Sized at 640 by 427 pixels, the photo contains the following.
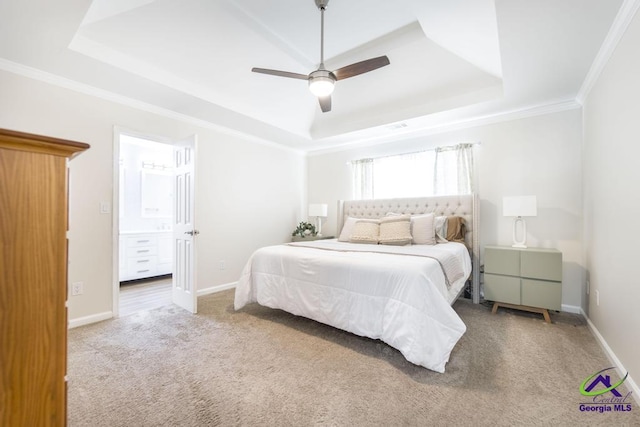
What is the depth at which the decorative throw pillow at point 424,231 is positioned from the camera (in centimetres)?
350

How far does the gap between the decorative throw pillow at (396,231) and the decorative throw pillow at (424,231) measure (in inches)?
3.3

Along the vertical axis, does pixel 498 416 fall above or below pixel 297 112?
below

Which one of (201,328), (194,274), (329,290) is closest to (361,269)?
(329,290)

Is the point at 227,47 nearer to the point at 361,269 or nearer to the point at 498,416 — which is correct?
the point at 361,269

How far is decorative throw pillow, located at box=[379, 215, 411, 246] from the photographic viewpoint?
3.54m

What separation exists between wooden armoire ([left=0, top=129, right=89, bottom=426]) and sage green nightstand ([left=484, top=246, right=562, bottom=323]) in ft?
12.0

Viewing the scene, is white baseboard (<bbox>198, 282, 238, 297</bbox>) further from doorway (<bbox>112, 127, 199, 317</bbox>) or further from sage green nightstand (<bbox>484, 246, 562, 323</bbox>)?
sage green nightstand (<bbox>484, 246, 562, 323</bbox>)

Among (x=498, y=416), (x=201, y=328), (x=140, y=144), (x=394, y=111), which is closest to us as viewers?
(x=498, y=416)

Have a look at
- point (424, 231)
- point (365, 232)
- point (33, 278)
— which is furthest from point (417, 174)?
point (33, 278)

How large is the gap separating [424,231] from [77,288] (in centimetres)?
389

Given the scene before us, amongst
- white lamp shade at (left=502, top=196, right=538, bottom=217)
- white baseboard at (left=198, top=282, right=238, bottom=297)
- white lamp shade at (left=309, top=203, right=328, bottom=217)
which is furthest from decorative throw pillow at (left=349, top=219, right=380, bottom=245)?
white baseboard at (left=198, top=282, right=238, bottom=297)

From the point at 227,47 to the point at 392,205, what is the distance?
3.08 metres

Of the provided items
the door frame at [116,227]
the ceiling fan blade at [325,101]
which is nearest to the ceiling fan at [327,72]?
the ceiling fan blade at [325,101]

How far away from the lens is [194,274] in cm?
310
